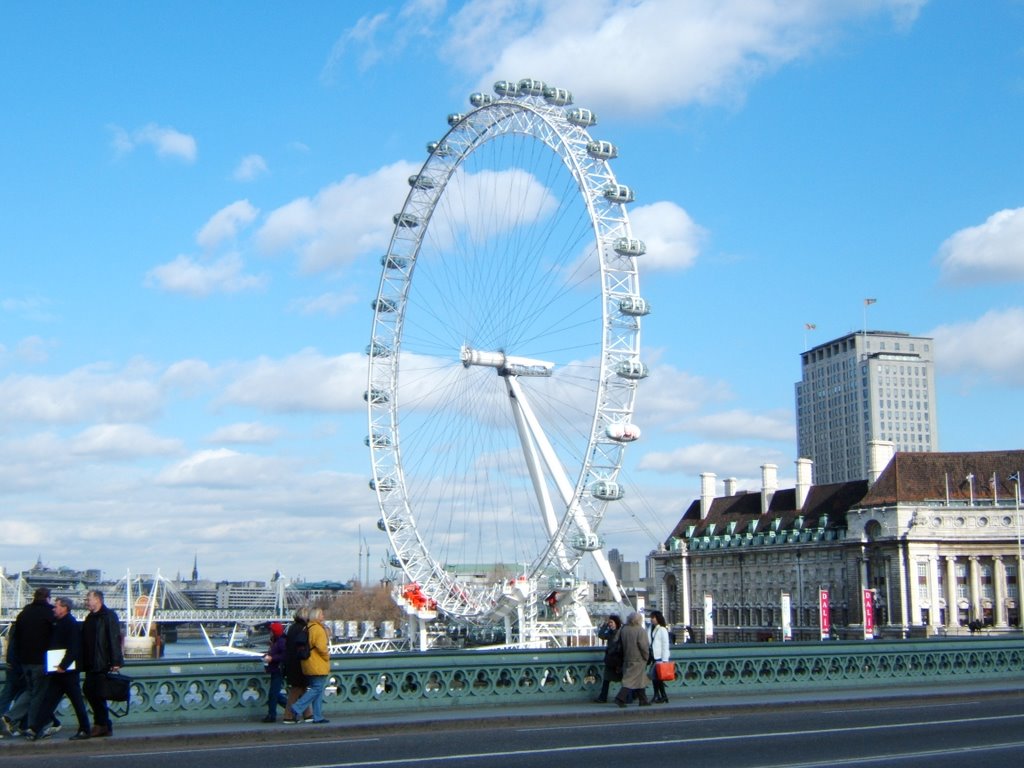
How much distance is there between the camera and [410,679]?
2441cm

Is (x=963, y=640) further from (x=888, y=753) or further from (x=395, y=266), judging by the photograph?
(x=395, y=266)

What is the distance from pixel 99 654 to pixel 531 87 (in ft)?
166

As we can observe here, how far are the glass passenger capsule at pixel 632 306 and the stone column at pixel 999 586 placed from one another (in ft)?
222

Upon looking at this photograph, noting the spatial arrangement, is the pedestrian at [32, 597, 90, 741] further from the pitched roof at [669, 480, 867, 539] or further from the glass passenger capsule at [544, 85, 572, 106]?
the pitched roof at [669, 480, 867, 539]

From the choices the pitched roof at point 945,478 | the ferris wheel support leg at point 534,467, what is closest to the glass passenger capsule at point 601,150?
the ferris wheel support leg at point 534,467

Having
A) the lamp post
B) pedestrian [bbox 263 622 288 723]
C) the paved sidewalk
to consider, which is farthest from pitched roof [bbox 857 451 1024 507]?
pedestrian [bbox 263 622 288 723]

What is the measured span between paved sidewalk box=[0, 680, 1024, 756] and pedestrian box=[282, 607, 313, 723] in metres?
0.43

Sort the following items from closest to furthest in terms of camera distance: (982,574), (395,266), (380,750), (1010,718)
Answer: (380,750) < (1010,718) < (395,266) < (982,574)

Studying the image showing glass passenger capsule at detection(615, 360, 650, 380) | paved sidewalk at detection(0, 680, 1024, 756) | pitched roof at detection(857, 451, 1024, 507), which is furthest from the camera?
pitched roof at detection(857, 451, 1024, 507)

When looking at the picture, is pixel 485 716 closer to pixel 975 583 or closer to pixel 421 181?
pixel 421 181

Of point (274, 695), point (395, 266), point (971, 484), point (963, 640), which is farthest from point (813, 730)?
point (971, 484)

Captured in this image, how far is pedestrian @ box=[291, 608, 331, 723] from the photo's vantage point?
21.8 meters

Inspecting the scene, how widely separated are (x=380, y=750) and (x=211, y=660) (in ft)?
14.7

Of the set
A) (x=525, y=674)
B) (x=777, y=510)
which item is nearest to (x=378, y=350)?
(x=525, y=674)
